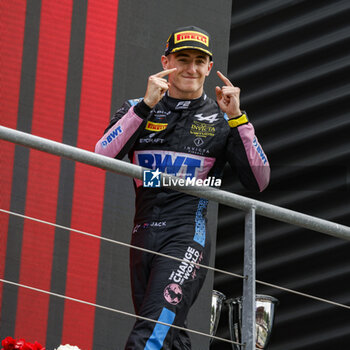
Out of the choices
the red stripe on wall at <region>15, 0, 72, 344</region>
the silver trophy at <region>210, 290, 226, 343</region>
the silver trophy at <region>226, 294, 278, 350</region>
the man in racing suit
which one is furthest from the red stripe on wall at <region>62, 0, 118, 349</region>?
the man in racing suit

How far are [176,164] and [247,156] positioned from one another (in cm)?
23

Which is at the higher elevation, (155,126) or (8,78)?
(8,78)

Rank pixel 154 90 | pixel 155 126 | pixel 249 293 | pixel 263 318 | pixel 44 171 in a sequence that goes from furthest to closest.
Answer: pixel 263 318, pixel 44 171, pixel 155 126, pixel 154 90, pixel 249 293

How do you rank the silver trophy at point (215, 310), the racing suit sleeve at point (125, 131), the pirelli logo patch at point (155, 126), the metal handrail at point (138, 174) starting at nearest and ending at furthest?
the metal handrail at point (138, 174)
the racing suit sleeve at point (125, 131)
the pirelli logo patch at point (155, 126)
the silver trophy at point (215, 310)

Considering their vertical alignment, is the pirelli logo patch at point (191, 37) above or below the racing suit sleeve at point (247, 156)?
above

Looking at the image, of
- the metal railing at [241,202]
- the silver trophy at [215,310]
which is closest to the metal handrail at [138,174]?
the metal railing at [241,202]

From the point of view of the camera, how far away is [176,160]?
2.94m

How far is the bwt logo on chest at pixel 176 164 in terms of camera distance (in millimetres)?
2936

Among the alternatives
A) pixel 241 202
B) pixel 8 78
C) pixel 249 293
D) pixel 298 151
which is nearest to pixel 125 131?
pixel 241 202

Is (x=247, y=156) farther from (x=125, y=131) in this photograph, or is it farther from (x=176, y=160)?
(x=125, y=131)

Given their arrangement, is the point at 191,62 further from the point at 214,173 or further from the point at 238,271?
the point at 238,271

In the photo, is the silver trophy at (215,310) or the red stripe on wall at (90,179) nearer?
the red stripe on wall at (90,179)

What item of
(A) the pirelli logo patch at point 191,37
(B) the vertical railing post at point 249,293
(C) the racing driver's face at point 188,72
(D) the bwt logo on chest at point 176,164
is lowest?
(B) the vertical railing post at point 249,293

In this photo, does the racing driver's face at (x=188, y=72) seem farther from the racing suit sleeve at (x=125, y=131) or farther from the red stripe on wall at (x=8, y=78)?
the red stripe on wall at (x=8, y=78)
